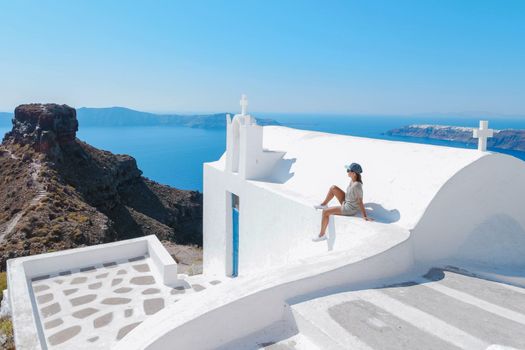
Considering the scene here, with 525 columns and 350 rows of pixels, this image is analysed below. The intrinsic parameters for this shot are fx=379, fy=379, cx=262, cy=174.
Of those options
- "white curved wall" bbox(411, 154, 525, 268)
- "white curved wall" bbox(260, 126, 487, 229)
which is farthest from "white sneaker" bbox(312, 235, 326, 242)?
"white curved wall" bbox(411, 154, 525, 268)

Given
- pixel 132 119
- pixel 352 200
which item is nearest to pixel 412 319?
pixel 352 200

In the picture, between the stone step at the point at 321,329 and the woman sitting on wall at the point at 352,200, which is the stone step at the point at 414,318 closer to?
the stone step at the point at 321,329

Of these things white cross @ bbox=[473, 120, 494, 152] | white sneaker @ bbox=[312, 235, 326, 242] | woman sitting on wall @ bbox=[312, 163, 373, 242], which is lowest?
white sneaker @ bbox=[312, 235, 326, 242]

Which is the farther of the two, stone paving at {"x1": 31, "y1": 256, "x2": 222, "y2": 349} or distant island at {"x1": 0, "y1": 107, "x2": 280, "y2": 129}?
distant island at {"x1": 0, "y1": 107, "x2": 280, "y2": 129}

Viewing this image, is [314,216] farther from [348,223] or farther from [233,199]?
[233,199]

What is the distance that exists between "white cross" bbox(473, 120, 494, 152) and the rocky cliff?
13998mm

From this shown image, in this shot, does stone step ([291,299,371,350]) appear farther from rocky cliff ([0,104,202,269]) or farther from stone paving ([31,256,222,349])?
rocky cliff ([0,104,202,269])

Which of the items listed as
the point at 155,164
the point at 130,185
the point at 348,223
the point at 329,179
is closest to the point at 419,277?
the point at 348,223

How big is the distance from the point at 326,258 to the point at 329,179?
10.3 feet

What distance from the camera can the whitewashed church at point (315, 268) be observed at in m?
2.60

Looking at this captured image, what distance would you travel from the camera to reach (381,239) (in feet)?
13.0

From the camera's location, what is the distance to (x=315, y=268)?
3.13 metres

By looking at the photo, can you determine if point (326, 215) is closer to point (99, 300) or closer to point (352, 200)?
point (352, 200)

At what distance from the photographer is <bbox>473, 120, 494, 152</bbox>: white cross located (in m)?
4.86
